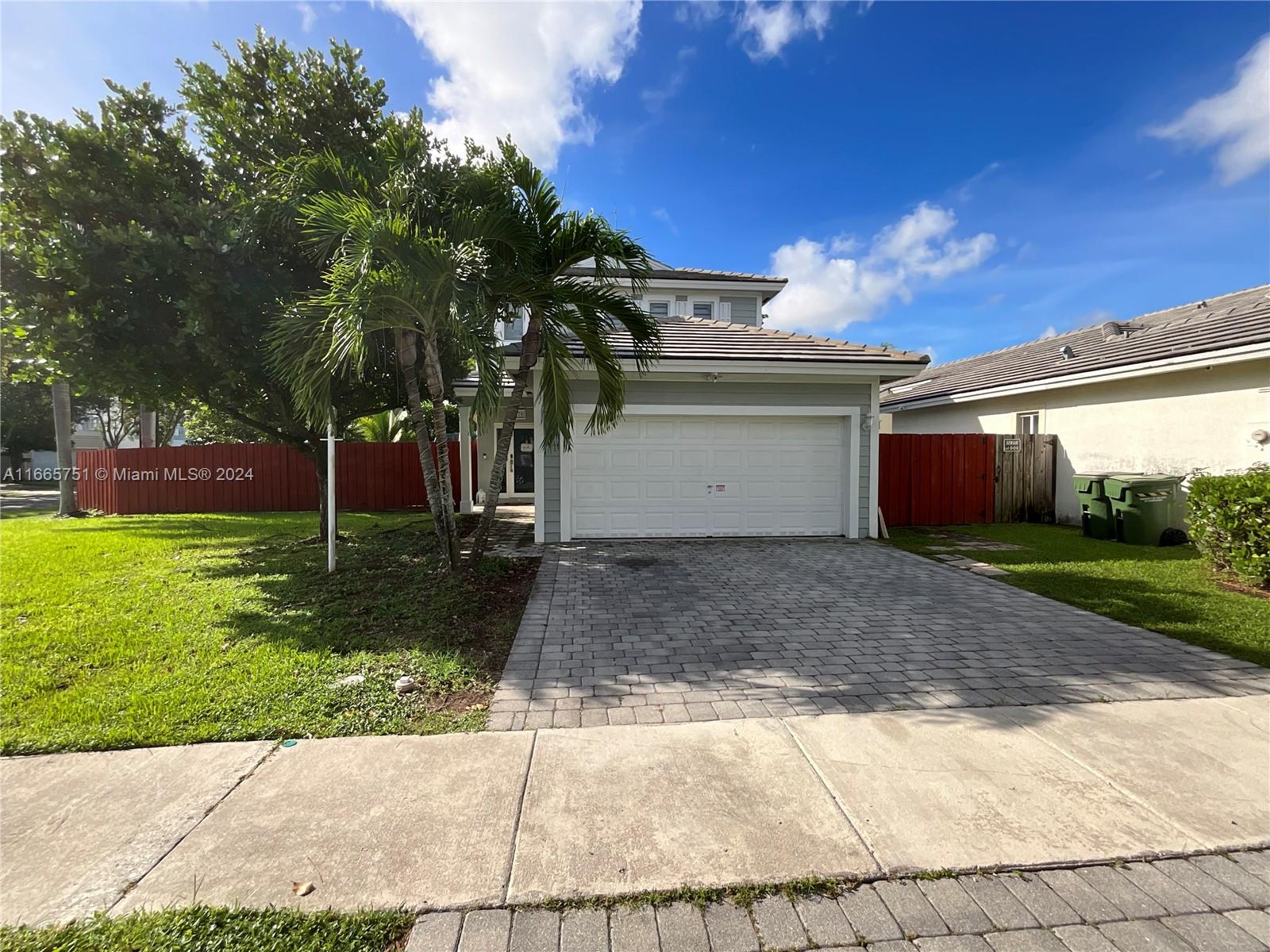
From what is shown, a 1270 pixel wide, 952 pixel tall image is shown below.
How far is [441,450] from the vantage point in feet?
22.8

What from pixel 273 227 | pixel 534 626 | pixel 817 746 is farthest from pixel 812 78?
pixel 817 746

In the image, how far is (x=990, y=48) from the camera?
848cm

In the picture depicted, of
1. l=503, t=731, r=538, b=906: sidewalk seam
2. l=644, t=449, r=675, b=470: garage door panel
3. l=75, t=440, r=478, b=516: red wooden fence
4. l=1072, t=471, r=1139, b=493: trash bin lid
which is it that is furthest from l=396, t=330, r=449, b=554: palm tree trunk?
l=1072, t=471, r=1139, b=493: trash bin lid

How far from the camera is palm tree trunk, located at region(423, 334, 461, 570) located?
6.71 metres

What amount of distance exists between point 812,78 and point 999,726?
439 inches

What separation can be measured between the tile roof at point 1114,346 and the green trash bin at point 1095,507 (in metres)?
2.46

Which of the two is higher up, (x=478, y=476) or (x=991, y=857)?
(x=478, y=476)

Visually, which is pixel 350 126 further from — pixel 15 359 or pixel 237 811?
pixel 237 811

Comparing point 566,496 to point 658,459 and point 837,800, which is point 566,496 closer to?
point 658,459

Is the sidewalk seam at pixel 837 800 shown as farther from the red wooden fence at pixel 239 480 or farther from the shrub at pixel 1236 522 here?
the red wooden fence at pixel 239 480

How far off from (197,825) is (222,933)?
0.79m

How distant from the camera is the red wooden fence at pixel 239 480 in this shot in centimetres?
1505

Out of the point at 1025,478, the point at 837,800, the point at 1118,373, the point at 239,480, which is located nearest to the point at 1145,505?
the point at 1118,373

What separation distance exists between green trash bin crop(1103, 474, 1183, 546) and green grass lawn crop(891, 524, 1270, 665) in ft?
0.90
